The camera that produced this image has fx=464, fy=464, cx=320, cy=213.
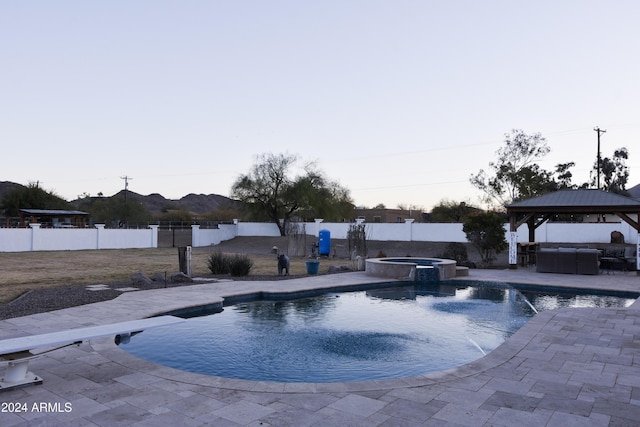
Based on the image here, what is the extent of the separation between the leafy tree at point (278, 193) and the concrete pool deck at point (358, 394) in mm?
33163

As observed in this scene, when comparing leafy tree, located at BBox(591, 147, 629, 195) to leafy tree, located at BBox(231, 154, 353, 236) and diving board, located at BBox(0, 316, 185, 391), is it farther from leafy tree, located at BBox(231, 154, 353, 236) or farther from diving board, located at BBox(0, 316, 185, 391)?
diving board, located at BBox(0, 316, 185, 391)

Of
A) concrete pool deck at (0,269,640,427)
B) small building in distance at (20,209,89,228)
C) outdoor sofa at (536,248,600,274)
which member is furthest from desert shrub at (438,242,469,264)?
small building in distance at (20,209,89,228)

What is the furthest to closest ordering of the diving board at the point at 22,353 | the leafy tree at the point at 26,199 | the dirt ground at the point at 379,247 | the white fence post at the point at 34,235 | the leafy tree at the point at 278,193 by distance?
the leafy tree at the point at 26,199, the leafy tree at the point at 278,193, the white fence post at the point at 34,235, the dirt ground at the point at 379,247, the diving board at the point at 22,353

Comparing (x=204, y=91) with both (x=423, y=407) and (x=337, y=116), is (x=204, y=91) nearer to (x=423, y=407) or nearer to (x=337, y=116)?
(x=337, y=116)

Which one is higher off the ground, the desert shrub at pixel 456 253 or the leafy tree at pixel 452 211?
the leafy tree at pixel 452 211

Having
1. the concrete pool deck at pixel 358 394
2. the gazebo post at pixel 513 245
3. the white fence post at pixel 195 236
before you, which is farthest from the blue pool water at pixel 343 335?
the white fence post at pixel 195 236

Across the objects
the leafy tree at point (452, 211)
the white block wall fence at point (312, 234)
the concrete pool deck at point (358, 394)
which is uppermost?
the leafy tree at point (452, 211)

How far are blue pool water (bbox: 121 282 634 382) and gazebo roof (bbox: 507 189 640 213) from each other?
485cm

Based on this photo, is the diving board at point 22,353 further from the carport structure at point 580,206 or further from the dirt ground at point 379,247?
the dirt ground at point 379,247

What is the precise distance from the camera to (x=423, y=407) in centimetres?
365

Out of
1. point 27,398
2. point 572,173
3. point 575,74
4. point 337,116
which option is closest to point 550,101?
point 575,74

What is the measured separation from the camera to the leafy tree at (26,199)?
46219 mm

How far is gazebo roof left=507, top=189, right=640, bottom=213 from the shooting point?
14.3 m

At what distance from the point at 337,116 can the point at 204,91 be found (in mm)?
5986
